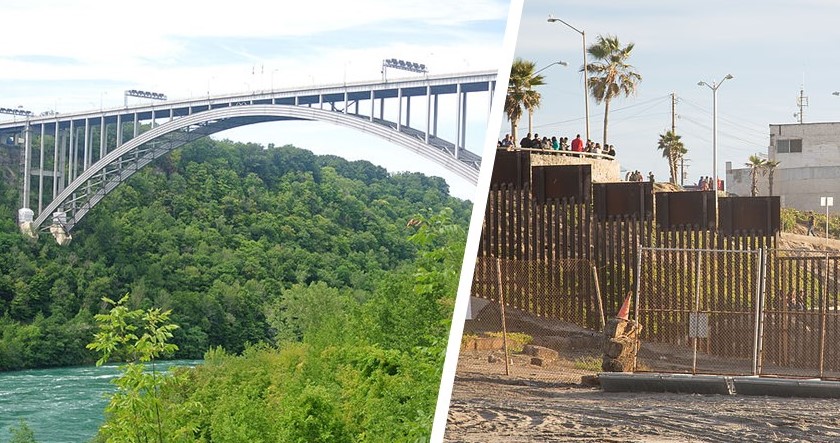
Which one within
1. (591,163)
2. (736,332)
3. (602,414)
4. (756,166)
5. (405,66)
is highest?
(405,66)

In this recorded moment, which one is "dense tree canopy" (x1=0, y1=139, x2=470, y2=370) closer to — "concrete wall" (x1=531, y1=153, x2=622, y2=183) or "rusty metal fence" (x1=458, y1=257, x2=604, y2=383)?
"concrete wall" (x1=531, y1=153, x2=622, y2=183)

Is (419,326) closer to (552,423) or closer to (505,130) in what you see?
(552,423)

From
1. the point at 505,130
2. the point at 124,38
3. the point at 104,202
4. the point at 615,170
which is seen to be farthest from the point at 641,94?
the point at 124,38

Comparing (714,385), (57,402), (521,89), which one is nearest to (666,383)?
(714,385)

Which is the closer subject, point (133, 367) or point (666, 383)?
point (133, 367)

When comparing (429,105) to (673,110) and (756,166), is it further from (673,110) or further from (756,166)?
A: (756,166)

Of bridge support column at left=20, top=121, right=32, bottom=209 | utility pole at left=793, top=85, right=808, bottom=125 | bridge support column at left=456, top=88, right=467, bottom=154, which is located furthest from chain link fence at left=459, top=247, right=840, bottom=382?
bridge support column at left=20, top=121, right=32, bottom=209
